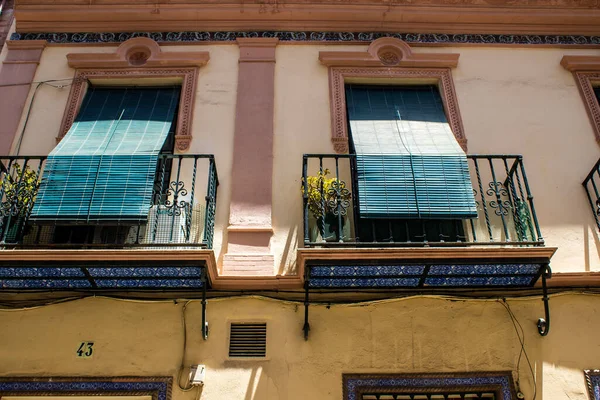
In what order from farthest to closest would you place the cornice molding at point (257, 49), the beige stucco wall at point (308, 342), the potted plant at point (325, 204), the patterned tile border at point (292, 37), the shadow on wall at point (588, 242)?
the patterned tile border at point (292, 37)
the cornice molding at point (257, 49)
the shadow on wall at point (588, 242)
the potted plant at point (325, 204)
the beige stucco wall at point (308, 342)

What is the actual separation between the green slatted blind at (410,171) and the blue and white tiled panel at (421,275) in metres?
0.61

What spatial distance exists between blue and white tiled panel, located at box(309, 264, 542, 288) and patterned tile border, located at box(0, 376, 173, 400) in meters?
1.81

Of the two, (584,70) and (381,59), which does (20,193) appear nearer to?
(381,59)

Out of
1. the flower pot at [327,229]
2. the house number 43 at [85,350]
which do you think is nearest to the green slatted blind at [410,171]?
the flower pot at [327,229]

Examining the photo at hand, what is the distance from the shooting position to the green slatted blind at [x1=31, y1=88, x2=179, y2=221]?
20.7ft

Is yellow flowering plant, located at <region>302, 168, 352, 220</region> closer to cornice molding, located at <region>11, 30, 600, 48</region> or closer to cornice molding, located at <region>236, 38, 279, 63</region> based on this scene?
cornice molding, located at <region>236, 38, 279, 63</region>

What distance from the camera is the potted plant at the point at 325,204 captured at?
636 cm

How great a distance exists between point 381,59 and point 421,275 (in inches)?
139

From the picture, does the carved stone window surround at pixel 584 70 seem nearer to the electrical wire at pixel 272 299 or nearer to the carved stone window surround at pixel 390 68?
the carved stone window surround at pixel 390 68

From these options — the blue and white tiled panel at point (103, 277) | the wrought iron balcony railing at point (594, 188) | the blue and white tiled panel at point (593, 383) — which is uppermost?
the wrought iron balcony railing at point (594, 188)

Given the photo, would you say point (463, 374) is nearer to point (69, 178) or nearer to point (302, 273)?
point (302, 273)

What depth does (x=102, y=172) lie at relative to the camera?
653cm

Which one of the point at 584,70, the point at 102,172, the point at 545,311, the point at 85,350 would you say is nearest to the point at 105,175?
the point at 102,172

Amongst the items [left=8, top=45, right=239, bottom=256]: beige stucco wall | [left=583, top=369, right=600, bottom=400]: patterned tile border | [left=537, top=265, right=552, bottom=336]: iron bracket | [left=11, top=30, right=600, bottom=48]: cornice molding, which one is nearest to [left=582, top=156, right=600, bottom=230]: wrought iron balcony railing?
[left=537, top=265, right=552, bottom=336]: iron bracket
